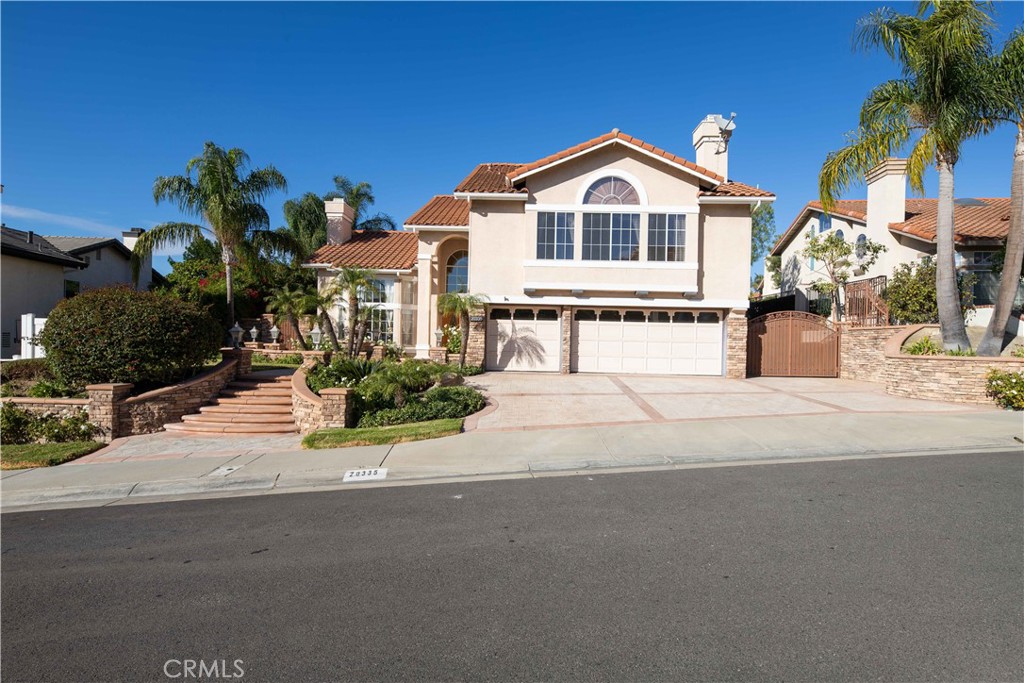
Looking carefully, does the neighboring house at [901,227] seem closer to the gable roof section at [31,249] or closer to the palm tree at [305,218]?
the palm tree at [305,218]

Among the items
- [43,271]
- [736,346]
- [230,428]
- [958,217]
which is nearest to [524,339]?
[736,346]

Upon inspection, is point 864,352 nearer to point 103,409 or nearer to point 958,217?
point 958,217

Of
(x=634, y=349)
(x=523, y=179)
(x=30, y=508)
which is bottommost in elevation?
(x=30, y=508)

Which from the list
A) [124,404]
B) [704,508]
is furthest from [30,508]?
[704,508]

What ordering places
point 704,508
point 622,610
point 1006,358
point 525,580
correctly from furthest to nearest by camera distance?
1. point 1006,358
2. point 704,508
3. point 525,580
4. point 622,610

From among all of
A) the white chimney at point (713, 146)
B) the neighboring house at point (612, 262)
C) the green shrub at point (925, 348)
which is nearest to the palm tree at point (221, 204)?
the neighboring house at point (612, 262)

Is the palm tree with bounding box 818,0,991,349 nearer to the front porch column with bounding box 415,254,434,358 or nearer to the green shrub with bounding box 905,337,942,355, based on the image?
the green shrub with bounding box 905,337,942,355

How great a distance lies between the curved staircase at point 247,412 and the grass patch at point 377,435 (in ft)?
7.37

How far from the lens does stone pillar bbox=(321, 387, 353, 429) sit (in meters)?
11.4

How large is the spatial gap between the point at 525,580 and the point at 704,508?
8.61 ft

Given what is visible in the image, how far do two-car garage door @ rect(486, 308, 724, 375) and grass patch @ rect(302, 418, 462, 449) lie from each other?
8.22m

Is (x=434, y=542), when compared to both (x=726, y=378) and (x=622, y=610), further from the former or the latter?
(x=726, y=378)

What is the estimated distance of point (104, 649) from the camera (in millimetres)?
3752

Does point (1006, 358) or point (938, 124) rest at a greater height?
point (938, 124)
